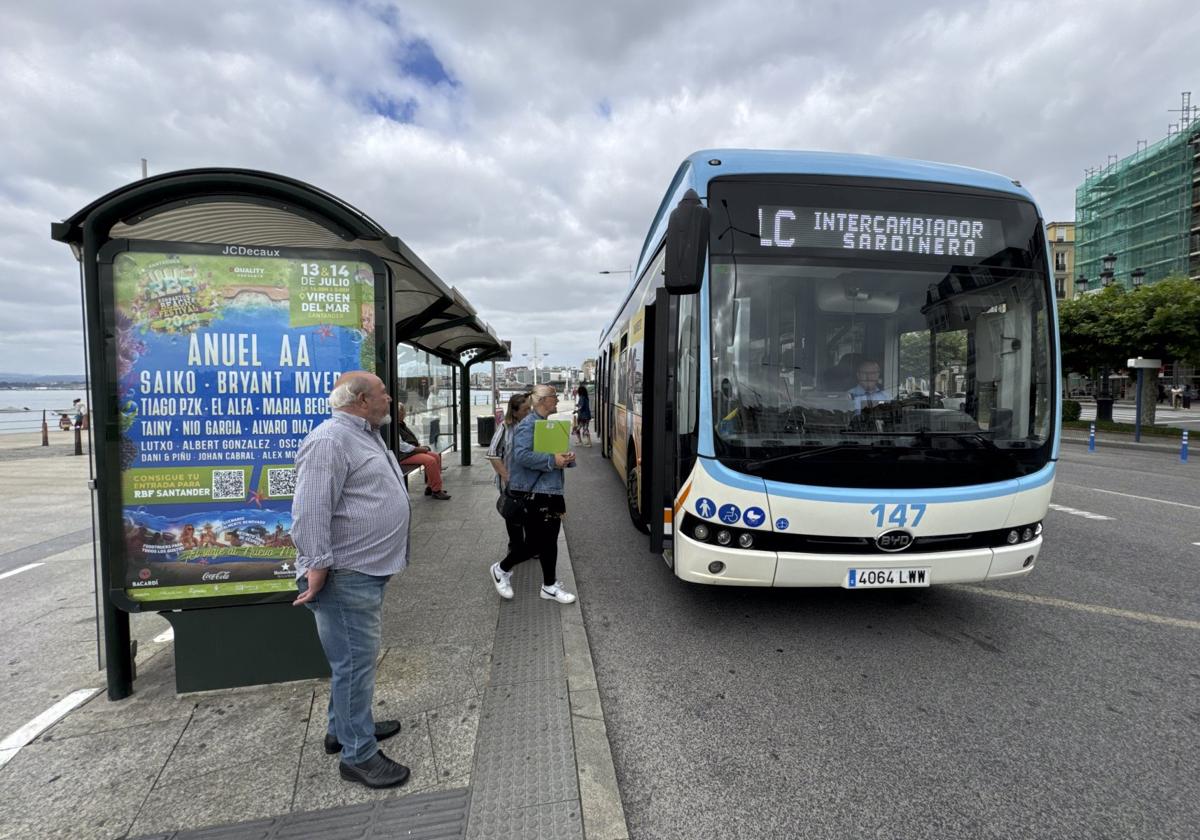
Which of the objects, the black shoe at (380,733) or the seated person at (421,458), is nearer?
the black shoe at (380,733)

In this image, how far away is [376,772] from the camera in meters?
2.44

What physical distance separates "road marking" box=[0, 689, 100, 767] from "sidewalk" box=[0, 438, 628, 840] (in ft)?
0.16

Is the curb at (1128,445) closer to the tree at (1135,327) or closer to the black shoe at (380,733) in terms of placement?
the tree at (1135,327)

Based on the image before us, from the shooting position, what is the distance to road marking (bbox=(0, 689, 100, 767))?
2.66 m

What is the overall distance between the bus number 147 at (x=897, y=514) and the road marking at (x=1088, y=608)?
49.6 inches

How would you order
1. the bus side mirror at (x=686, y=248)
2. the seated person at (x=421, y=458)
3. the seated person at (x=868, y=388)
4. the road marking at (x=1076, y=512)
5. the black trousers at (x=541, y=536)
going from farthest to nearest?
the seated person at (x=421, y=458) < the road marking at (x=1076, y=512) < the black trousers at (x=541, y=536) < the seated person at (x=868, y=388) < the bus side mirror at (x=686, y=248)

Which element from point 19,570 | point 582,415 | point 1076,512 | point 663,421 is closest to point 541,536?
point 663,421

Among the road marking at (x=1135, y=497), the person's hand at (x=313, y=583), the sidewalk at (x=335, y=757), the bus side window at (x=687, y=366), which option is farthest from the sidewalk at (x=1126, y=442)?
the person's hand at (x=313, y=583)

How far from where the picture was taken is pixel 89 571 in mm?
5195

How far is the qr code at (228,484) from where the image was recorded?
3.07 metres

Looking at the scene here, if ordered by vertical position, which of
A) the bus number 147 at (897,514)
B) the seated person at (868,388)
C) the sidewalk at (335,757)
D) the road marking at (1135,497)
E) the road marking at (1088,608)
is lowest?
the road marking at (1088,608)

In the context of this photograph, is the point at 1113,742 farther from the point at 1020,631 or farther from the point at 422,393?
the point at 422,393

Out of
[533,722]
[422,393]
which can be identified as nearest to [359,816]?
[533,722]

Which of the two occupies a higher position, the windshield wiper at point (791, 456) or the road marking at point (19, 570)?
the windshield wiper at point (791, 456)
